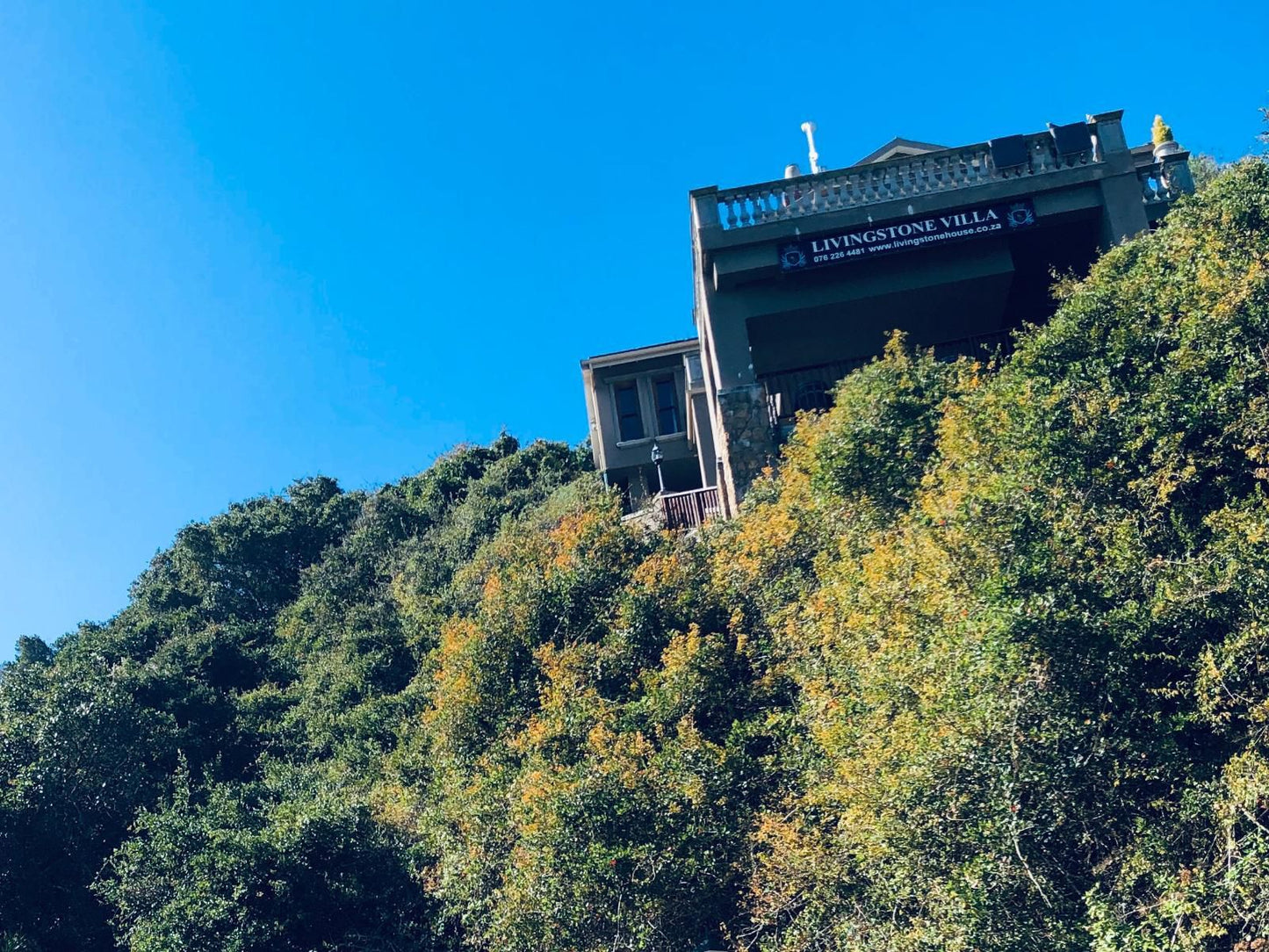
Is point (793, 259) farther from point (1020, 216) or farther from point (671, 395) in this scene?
point (671, 395)

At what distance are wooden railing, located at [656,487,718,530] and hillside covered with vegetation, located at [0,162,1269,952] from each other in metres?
1.39

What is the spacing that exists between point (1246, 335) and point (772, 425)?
29.8ft

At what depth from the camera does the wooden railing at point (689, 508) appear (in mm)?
21062

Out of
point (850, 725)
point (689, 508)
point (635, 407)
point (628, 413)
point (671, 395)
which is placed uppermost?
point (671, 395)

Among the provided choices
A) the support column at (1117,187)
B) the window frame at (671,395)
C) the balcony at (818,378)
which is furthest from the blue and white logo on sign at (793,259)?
the window frame at (671,395)

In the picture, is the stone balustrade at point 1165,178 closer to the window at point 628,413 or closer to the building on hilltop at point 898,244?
the building on hilltop at point 898,244

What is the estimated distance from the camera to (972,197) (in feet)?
61.8

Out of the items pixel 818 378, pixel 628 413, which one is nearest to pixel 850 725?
pixel 818 378

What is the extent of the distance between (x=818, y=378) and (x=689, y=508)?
144 inches

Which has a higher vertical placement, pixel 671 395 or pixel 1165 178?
pixel 671 395

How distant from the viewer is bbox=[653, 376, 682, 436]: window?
3059cm

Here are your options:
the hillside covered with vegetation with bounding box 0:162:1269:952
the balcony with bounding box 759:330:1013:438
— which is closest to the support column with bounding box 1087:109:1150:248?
the balcony with bounding box 759:330:1013:438

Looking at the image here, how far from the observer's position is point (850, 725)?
35.8 feet

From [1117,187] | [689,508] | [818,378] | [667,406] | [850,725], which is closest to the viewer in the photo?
[850,725]
